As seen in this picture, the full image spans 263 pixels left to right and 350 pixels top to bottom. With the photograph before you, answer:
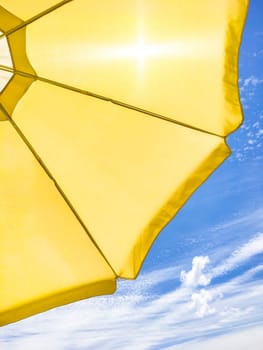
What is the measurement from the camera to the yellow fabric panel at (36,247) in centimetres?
349

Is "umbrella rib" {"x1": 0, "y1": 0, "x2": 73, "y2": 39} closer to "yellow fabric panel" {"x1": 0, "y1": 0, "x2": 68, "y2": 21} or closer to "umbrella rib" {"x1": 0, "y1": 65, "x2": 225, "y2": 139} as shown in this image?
"yellow fabric panel" {"x1": 0, "y1": 0, "x2": 68, "y2": 21}

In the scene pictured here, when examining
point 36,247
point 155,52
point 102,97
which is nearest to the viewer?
point 155,52

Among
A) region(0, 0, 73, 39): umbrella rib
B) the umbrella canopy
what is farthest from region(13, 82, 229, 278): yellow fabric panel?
region(0, 0, 73, 39): umbrella rib

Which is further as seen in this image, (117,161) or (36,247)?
(36,247)

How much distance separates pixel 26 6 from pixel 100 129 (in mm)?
999

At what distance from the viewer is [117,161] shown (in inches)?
134

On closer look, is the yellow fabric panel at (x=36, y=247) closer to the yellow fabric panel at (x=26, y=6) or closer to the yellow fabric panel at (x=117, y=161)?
the yellow fabric panel at (x=117, y=161)

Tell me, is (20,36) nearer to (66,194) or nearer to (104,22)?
(104,22)

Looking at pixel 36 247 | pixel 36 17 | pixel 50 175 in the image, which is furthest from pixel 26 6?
pixel 36 247

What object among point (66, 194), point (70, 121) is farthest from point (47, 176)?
point (70, 121)

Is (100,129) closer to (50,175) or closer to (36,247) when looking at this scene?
(50,175)

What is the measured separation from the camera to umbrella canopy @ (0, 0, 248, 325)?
3146mm

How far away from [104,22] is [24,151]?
117cm

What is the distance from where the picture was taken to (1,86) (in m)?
3.55
